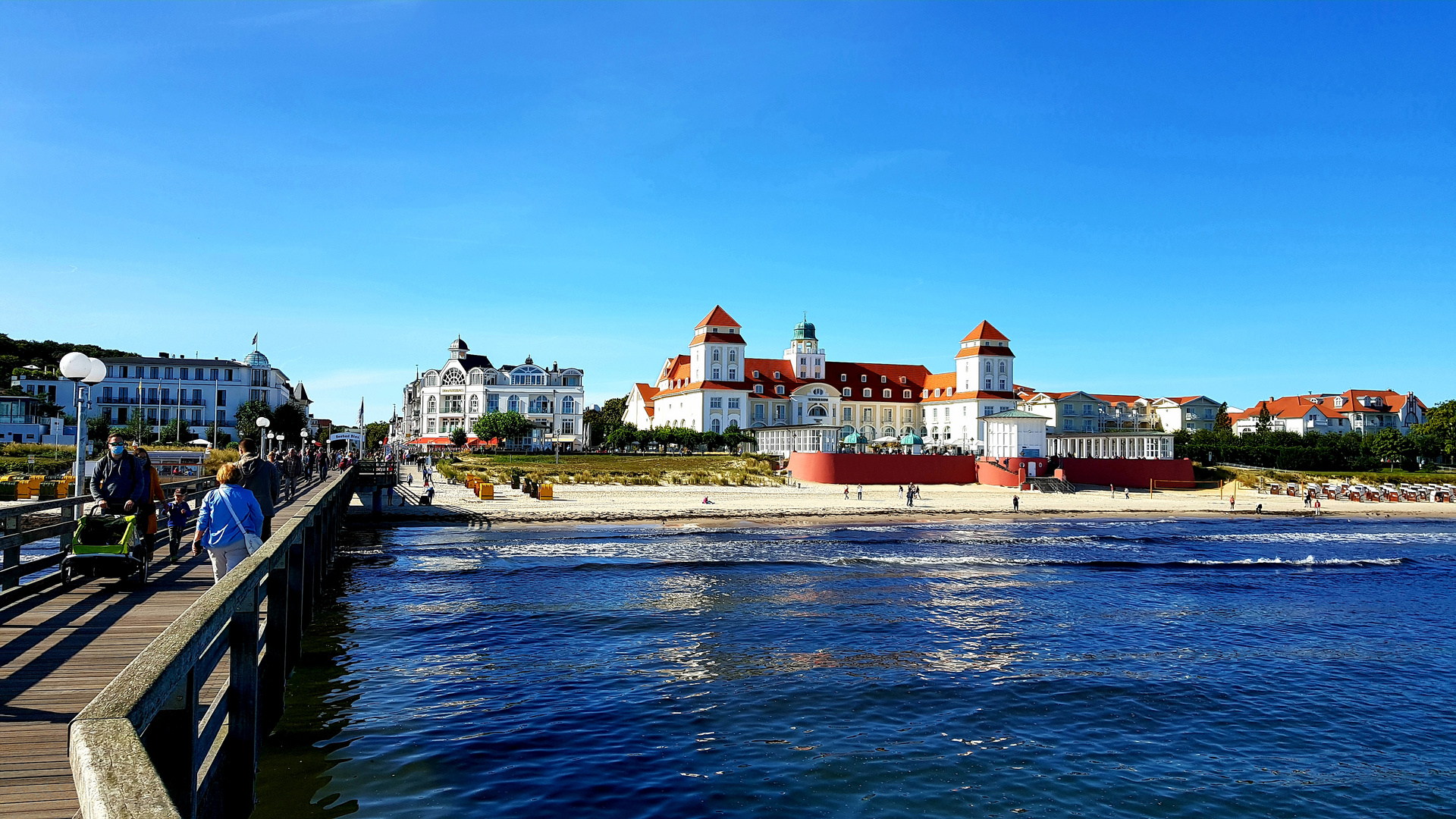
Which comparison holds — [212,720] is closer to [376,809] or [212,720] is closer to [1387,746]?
[376,809]

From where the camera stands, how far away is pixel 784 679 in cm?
1350

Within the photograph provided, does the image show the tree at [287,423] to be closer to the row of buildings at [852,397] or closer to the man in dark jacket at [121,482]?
the row of buildings at [852,397]

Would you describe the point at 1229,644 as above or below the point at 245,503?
below

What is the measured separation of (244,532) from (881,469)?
Result: 212ft

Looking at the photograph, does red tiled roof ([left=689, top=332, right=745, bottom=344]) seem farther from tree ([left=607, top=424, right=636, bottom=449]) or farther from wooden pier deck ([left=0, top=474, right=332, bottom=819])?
wooden pier deck ([left=0, top=474, right=332, bottom=819])

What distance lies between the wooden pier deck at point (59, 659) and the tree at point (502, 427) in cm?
8112

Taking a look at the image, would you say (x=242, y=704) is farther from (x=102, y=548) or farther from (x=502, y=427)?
(x=502, y=427)

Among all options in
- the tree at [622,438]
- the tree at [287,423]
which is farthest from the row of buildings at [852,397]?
the tree at [287,423]

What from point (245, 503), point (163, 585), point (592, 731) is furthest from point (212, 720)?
point (163, 585)

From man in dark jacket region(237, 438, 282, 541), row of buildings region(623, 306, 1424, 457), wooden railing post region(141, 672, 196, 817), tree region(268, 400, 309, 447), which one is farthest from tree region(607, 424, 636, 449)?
wooden railing post region(141, 672, 196, 817)

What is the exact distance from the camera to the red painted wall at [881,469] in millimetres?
70750

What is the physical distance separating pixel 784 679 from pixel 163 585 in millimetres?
8172

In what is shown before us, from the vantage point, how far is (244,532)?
372 inches

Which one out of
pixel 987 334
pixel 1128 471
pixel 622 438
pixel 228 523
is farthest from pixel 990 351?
pixel 228 523
